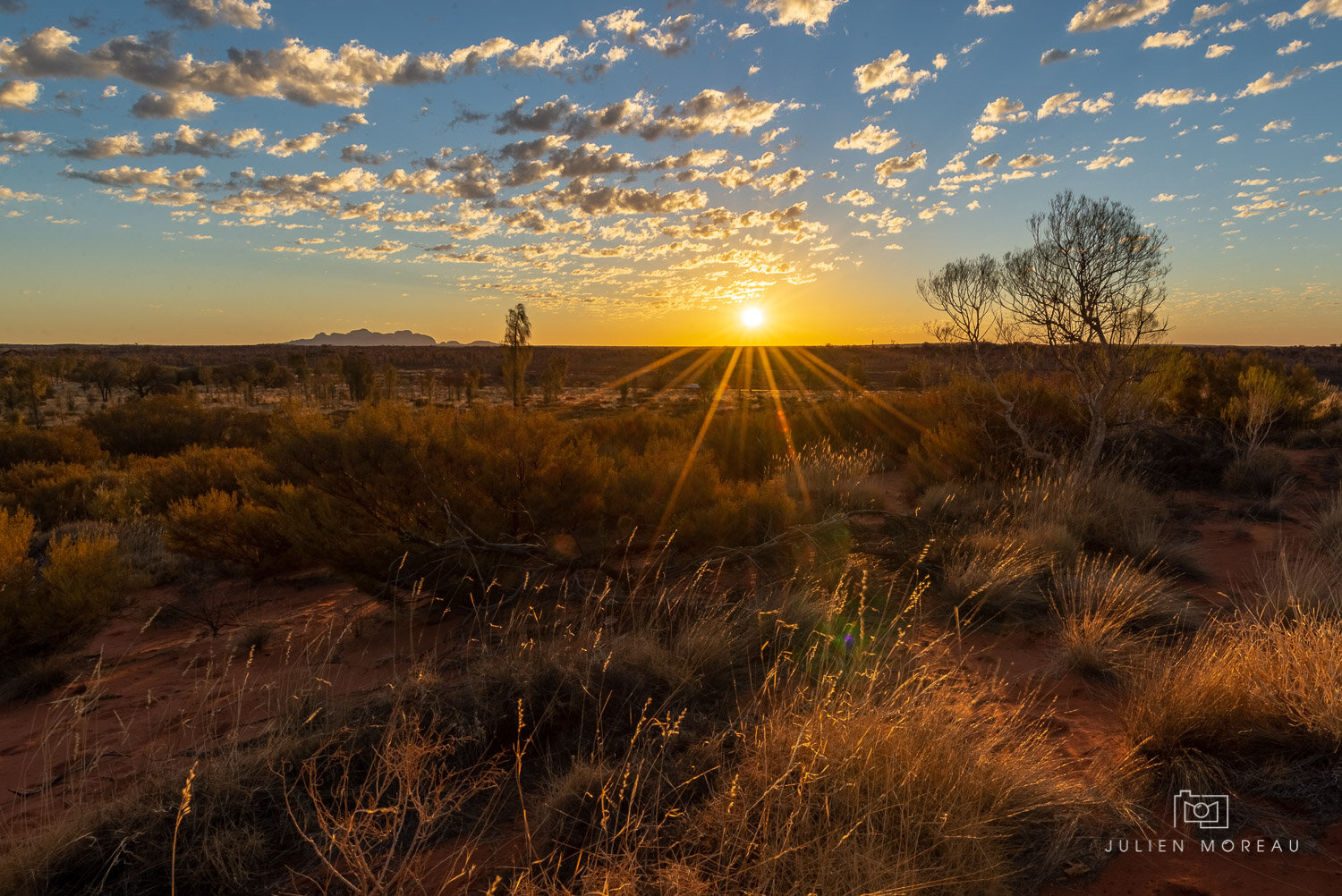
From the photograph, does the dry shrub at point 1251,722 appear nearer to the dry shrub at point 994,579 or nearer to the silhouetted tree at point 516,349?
the dry shrub at point 994,579

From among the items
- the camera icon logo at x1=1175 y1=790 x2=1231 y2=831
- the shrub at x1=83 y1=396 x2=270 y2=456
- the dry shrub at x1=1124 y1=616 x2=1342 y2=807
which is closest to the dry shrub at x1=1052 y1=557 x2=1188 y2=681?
the dry shrub at x1=1124 y1=616 x2=1342 y2=807

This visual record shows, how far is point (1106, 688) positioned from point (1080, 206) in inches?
277

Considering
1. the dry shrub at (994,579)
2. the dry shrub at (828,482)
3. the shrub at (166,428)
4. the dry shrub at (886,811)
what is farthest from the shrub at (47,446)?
the dry shrub at (994,579)

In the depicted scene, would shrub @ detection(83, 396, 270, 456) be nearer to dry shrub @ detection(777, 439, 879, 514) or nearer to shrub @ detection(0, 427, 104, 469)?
shrub @ detection(0, 427, 104, 469)

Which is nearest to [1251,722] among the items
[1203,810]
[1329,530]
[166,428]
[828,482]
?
[1203,810]

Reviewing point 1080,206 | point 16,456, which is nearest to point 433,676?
point 1080,206

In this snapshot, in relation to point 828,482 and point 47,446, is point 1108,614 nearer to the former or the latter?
point 828,482

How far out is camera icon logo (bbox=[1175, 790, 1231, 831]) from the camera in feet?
8.53

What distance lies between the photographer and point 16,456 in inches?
488

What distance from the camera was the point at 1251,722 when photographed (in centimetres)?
306

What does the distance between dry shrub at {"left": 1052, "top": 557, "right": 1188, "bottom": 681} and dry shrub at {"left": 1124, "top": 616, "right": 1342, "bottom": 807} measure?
758 millimetres

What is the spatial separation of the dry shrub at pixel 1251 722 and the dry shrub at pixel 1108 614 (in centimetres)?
76

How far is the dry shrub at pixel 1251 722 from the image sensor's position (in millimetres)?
2795

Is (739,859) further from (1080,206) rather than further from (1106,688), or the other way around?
(1080,206)
